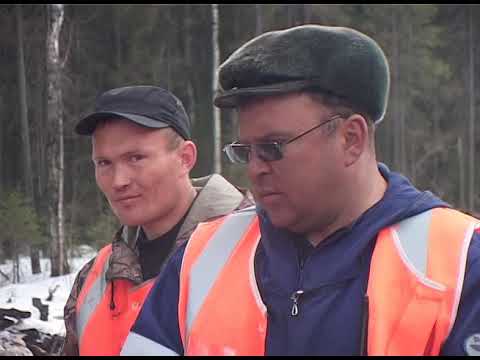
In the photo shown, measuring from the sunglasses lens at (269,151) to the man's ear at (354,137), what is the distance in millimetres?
166

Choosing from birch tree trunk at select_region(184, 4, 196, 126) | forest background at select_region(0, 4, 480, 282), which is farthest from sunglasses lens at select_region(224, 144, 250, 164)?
birch tree trunk at select_region(184, 4, 196, 126)

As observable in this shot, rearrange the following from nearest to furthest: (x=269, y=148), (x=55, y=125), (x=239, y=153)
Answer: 1. (x=269, y=148)
2. (x=239, y=153)
3. (x=55, y=125)

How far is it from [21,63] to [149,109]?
122 inches

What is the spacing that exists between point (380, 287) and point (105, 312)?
125 centimetres

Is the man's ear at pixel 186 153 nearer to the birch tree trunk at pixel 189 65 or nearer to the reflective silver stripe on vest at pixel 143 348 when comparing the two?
the reflective silver stripe on vest at pixel 143 348

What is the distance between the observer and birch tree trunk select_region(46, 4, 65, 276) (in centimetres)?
1028

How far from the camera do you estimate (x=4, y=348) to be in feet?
7.93

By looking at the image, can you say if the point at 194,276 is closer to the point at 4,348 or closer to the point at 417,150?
the point at 4,348

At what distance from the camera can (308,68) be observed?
1.63 metres

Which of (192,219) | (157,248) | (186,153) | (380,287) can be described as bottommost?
(157,248)

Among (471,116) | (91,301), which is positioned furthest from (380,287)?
(471,116)

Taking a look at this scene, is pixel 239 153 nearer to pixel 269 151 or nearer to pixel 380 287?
pixel 269 151

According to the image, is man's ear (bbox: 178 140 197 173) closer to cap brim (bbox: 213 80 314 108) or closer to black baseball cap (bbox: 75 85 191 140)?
black baseball cap (bbox: 75 85 191 140)

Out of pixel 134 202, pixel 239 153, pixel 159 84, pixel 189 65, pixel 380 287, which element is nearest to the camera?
pixel 380 287
